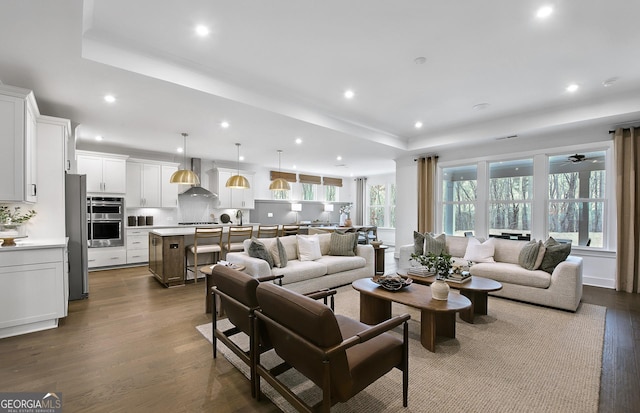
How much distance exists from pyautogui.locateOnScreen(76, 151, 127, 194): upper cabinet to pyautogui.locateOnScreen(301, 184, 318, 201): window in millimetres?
5795

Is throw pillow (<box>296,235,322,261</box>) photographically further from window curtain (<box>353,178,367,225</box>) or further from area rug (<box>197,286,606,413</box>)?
window curtain (<box>353,178,367,225</box>)

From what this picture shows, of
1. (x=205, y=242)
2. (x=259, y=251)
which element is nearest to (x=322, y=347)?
(x=259, y=251)

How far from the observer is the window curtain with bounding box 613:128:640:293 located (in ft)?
14.6

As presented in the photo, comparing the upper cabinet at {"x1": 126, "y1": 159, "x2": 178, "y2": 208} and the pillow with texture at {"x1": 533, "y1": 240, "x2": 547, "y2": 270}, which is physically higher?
the upper cabinet at {"x1": 126, "y1": 159, "x2": 178, "y2": 208}

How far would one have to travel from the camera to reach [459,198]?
21.8ft

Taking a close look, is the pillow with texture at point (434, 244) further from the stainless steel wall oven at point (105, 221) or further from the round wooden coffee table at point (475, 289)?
the stainless steel wall oven at point (105, 221)

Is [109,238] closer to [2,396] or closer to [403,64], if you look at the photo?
[2,396]

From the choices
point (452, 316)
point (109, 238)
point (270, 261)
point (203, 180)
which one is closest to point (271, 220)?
point (203, 180)

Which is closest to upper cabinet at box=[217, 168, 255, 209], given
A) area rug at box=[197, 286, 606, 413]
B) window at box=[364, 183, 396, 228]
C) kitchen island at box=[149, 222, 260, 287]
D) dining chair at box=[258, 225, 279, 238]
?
dining chair at box=[258, 225, 279, 238]

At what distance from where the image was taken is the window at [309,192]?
10789 mm

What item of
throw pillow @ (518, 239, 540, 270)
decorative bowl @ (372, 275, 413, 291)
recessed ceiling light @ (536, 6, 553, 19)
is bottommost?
decorative bowl @ (372, 275, 413, 291)

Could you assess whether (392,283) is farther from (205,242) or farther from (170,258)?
(205,242)

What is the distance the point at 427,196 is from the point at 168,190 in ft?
20.9

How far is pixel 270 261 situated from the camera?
4.15 m
